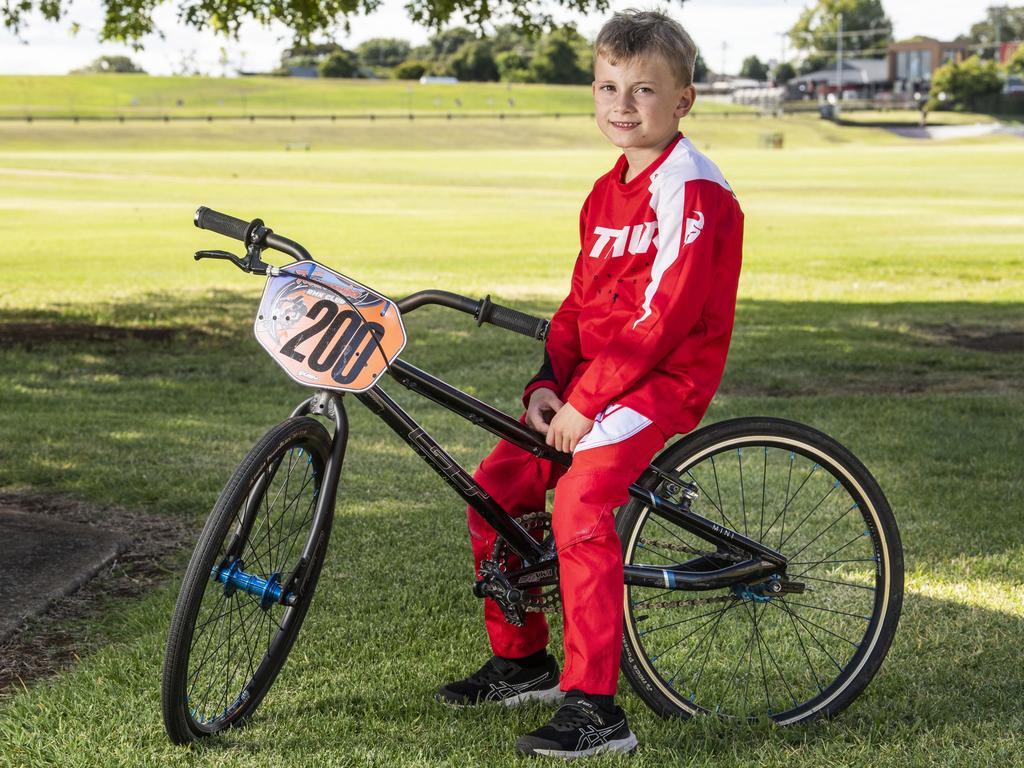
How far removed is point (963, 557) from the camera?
5211mm

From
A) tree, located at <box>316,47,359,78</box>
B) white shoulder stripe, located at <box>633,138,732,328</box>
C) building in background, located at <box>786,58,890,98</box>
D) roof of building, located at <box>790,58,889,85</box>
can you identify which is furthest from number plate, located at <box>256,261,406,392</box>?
roof of building, located at <box>790,58,889,85</box>

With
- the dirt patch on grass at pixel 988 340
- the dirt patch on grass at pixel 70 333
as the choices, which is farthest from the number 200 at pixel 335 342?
the dirt patch on grass at pixel 988 340

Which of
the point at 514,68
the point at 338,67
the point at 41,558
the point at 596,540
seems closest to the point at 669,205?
Answer: the point at 596,540

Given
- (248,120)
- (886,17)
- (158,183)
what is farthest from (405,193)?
(886,17)

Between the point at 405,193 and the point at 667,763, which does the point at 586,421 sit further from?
the point at 405,193

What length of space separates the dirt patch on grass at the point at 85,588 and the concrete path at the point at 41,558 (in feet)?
0.13

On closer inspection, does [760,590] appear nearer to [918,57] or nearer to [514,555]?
[514,555]

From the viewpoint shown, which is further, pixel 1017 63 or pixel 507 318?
pixel 1017 63

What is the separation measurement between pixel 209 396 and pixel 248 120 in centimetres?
8553

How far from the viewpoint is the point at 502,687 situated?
3.81 meters

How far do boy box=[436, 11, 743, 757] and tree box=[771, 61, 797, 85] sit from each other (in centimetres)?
18697

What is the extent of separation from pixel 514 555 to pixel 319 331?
3.15ft

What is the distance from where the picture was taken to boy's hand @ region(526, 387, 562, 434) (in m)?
3.56

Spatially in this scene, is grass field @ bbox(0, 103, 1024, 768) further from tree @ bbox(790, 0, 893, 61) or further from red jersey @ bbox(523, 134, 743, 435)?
tree @ bbox(790, 0, 893, 61)
